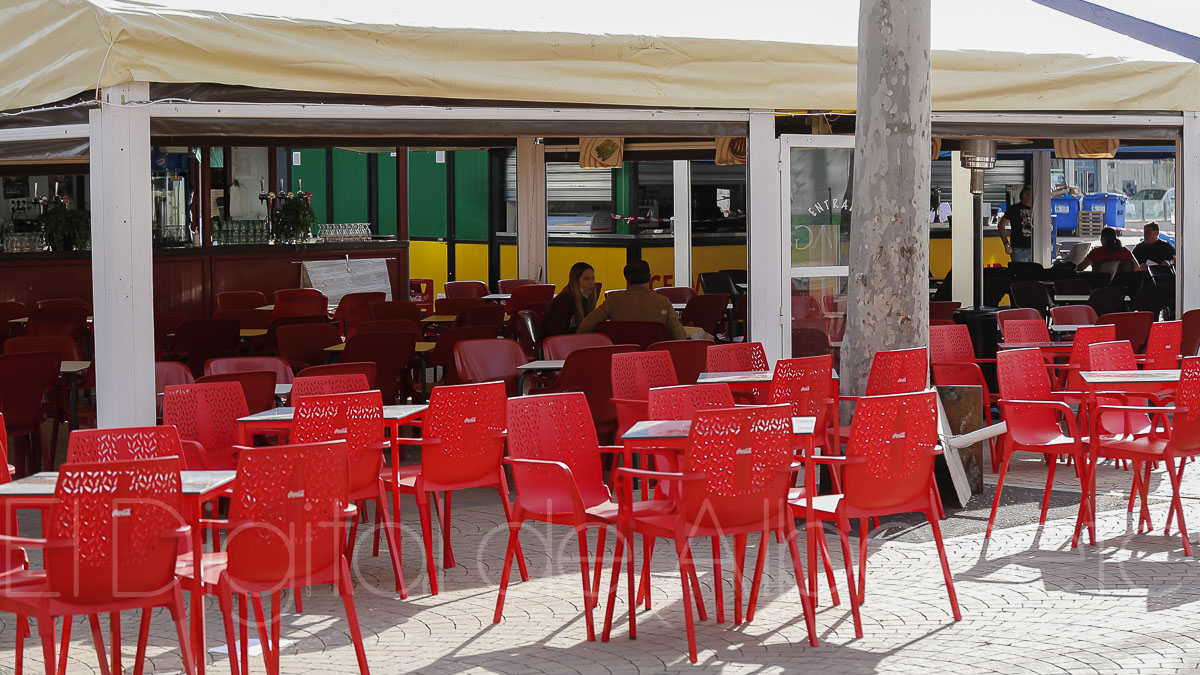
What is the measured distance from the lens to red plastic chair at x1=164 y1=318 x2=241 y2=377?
1041cm

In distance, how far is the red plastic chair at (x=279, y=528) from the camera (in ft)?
14.6

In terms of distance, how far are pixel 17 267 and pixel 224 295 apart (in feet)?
9.02

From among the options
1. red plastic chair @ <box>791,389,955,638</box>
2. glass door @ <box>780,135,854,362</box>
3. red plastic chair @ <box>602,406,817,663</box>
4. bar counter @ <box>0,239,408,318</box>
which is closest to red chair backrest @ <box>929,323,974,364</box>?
glass door @ <box>780,135,854,362</box>

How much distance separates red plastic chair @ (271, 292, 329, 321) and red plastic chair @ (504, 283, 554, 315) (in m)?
1.62

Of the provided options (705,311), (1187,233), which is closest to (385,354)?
(705,311)

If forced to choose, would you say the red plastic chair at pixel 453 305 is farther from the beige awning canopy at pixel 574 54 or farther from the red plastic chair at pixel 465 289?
the beige awning canopy at pixel 574 54

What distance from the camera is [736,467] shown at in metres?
5.06

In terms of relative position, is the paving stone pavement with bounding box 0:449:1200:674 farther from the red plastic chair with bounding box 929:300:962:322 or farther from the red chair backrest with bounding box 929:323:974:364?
the red plastic chair with bounding box 929:300:962:322

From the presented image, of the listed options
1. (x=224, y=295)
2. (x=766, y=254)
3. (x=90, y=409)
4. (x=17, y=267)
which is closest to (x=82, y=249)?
(x=17, y=267)

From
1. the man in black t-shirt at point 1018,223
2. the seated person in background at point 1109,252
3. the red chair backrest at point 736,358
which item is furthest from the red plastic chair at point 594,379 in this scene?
the man in black t-shirt at point 1018,223

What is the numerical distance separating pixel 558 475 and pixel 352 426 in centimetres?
85

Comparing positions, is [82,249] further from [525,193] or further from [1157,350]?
[1157,350]

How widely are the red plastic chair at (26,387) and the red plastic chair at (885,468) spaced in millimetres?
4520

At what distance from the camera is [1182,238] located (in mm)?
Result: 10883
